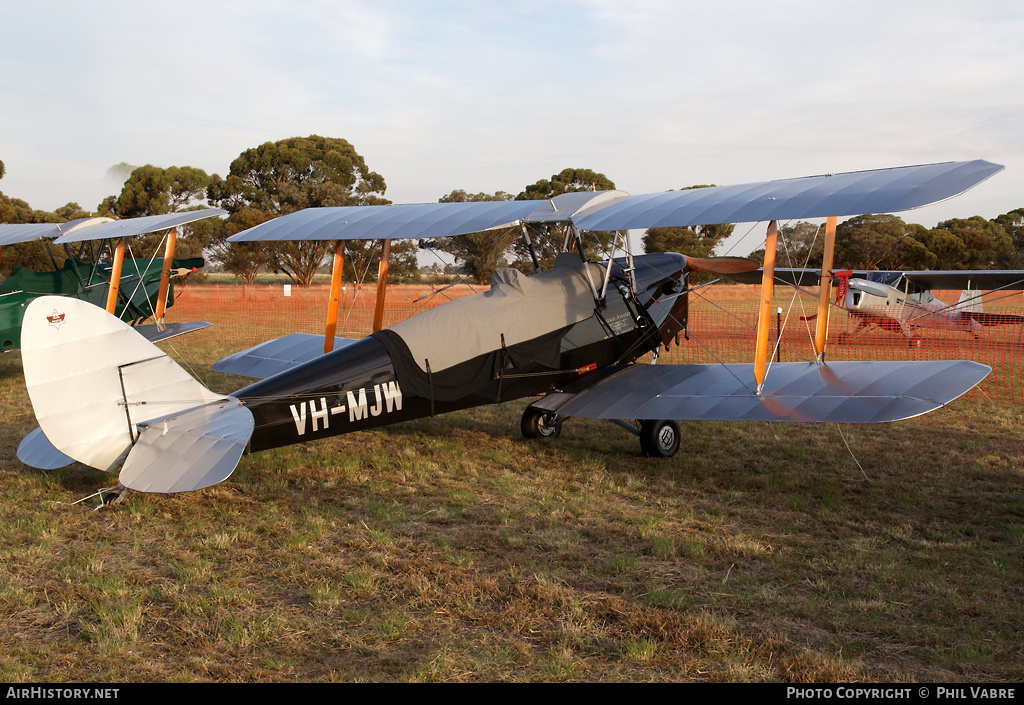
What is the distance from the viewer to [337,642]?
3.14 m

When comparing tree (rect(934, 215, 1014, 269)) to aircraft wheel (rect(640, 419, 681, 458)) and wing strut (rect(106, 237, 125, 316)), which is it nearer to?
aircraft wheel (rect(640, 419, 681, 458))

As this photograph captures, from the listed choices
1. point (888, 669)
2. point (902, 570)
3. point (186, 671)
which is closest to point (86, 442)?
point (186, 671)

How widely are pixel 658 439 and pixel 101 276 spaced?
379 inches

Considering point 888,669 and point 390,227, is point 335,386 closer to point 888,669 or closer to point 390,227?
point 390,227

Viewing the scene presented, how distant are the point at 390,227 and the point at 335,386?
2207 millimetres

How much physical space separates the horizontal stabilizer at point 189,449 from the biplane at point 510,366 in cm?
1

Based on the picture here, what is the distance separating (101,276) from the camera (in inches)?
454

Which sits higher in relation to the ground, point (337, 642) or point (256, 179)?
point (256, 179)

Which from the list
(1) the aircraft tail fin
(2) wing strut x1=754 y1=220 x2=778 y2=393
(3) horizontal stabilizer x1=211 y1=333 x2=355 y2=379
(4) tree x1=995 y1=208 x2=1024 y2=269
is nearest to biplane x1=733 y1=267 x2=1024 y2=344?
(2) wing strut x1=754 y1=220 x2=778 y2=393

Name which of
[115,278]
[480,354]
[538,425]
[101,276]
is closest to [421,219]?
[480,354]

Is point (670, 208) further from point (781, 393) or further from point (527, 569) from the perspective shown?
point (527, 569)

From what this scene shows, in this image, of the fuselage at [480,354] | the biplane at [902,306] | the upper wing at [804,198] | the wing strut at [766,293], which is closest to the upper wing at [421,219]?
the upper wing at [804,198]

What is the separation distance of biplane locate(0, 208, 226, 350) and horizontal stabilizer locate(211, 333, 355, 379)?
196 cm

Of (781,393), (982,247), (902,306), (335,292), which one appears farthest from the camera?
(982,247)
